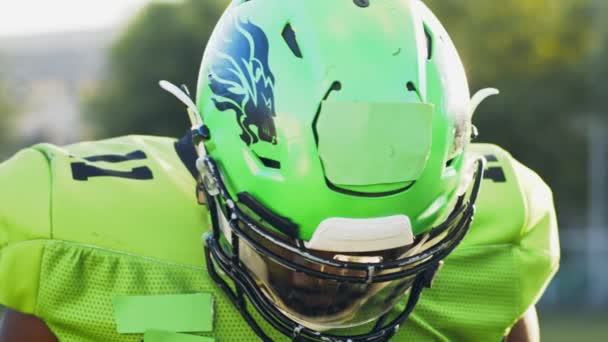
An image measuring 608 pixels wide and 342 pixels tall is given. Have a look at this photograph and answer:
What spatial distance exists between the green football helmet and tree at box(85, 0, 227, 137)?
655 inches

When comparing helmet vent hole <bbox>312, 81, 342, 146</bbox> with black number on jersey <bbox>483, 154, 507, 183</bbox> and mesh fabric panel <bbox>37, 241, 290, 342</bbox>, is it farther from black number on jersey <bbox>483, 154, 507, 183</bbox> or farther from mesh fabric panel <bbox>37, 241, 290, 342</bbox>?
black number on jersey <bbox>483, 154, 507, 183</bbox>

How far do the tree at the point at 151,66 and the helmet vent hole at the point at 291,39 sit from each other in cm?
1669

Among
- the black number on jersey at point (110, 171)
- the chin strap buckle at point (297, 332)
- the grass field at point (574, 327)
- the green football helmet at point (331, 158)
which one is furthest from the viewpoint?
the grass field at point (574, 327)

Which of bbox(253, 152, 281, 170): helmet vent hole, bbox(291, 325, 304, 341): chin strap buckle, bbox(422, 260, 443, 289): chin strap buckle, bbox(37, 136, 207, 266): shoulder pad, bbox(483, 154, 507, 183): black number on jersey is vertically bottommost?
bbox(291, 325, 304, 341): chin strap buckle

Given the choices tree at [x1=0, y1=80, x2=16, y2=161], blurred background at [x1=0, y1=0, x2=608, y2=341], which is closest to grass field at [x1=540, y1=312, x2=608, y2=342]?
blurred background at [x1=0, y1=0, x2=608, y2=341]

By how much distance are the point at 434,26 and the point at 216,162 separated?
50cm

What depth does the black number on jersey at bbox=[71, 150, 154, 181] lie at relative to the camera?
7.68ft

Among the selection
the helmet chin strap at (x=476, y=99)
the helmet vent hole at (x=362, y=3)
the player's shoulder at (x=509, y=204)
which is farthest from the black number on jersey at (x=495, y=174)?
the helmet vent hole at (x=362, y=3)

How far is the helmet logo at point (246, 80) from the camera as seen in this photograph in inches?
80.6

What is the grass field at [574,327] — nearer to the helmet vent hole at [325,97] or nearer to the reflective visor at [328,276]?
the reflective visor at [328,276]

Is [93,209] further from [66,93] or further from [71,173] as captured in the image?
[66,93]

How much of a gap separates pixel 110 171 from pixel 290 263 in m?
0.57

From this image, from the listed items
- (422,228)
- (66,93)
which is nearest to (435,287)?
(422,228)

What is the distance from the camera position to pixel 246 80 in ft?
6.85
